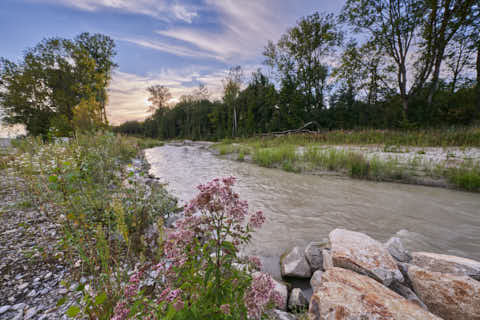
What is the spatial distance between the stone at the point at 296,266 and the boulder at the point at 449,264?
1.08m

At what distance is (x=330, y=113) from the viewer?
21828mm

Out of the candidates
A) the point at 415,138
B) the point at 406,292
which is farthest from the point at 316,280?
the point at 415,138

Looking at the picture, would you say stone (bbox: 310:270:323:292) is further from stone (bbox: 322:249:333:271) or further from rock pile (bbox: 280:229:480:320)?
stone (bbox: 322:249:333:271)

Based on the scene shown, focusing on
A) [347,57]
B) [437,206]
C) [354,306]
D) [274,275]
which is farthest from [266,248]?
[347,57]

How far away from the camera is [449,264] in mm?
1635

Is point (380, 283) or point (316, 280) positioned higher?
point (380, 283)

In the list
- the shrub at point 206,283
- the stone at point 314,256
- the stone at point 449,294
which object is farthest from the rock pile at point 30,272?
the stone at point 449,294

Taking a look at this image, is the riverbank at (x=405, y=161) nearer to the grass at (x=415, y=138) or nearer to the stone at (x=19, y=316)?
the grass at (x=415, y=138)

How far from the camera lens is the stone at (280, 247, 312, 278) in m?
2.00

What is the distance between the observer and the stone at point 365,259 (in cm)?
154

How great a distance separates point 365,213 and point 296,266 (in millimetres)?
2412

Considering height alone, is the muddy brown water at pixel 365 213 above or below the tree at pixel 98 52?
below

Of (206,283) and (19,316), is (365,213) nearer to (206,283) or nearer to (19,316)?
(206,283)

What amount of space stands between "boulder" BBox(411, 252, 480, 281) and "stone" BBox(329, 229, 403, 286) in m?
0.38
